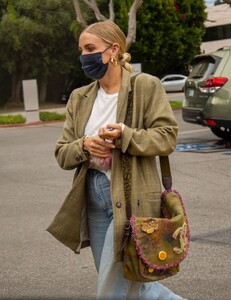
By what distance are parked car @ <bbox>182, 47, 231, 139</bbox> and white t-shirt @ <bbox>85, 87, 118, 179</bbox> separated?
31.8ft

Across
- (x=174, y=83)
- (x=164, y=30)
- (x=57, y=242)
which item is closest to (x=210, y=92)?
(x=57, y=242)

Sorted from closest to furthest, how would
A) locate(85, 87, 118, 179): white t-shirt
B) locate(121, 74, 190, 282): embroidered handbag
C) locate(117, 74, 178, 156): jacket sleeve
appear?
locate(121, 74, 190, 282): embroidered handbag → locate(117, 74, 178, 156): jacket sleeve → locate(85, 87, 118, 179): white t-shirt

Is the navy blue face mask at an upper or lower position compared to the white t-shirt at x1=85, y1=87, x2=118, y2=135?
upper

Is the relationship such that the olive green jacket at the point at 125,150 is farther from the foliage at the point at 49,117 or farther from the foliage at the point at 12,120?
the foliage at the point at 49,117

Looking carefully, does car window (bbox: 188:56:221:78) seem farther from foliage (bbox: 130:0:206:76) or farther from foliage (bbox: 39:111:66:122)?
foliage (bbox: 130:0:206:76)

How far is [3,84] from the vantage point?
4400 cm

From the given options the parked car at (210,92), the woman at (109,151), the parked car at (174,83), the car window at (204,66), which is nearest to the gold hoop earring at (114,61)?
the woman at (109,151)

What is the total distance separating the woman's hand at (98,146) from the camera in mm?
3338

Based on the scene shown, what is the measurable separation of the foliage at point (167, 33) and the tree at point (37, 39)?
479 centimetres

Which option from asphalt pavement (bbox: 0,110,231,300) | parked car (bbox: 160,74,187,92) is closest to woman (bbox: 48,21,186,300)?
asphalt pavement (bbox: 0,110,231,300)

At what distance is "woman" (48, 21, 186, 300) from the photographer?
11.0 ft

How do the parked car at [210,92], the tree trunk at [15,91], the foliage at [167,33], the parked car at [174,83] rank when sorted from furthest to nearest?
1. the parked car at [174,83]
2. the foliage at [167,33]
3. the tree trunk at [15,91]
4. the parked car at [210,92]

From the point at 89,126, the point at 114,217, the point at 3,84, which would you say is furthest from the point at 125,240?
the point at 3,84

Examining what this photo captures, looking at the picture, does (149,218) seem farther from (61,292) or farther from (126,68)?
(61,292)
